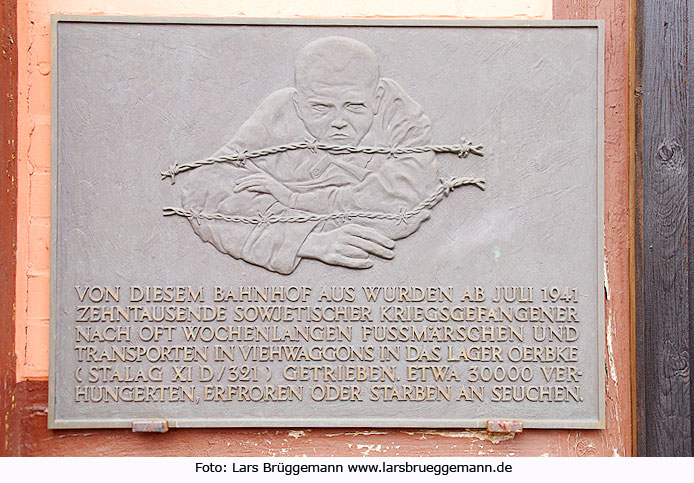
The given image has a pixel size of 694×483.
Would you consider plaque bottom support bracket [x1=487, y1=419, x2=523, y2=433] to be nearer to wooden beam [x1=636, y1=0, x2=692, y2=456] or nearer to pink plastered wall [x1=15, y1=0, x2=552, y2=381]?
wooden beam [x1=636, y1=0, x2=692, y2=456]

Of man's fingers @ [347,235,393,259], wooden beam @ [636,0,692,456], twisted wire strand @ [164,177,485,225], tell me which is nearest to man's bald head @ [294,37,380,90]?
twisted wire strand @ [164,177,485,225]

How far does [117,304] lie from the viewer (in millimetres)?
3178

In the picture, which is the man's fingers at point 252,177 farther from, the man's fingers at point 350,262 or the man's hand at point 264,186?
the man's fingers at point 350,262

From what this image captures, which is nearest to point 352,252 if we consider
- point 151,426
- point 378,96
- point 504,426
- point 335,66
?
point 378,96

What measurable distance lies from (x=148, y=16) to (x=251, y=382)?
1.83 meters

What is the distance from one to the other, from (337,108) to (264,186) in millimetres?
513

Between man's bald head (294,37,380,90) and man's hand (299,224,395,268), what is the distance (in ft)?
2.32

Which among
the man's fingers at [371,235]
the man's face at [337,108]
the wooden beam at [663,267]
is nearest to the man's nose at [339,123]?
the man's face at [337,108]

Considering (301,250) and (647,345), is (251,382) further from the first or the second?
(647,345)

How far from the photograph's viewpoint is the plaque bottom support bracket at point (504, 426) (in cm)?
315

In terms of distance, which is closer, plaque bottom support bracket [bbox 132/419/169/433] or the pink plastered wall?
plaque bottom support bracket [bbox 132/419/169/433]

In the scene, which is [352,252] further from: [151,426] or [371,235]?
[151,426]

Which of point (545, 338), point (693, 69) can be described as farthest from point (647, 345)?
point (693, 69)

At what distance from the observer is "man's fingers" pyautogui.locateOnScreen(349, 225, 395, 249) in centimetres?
317
